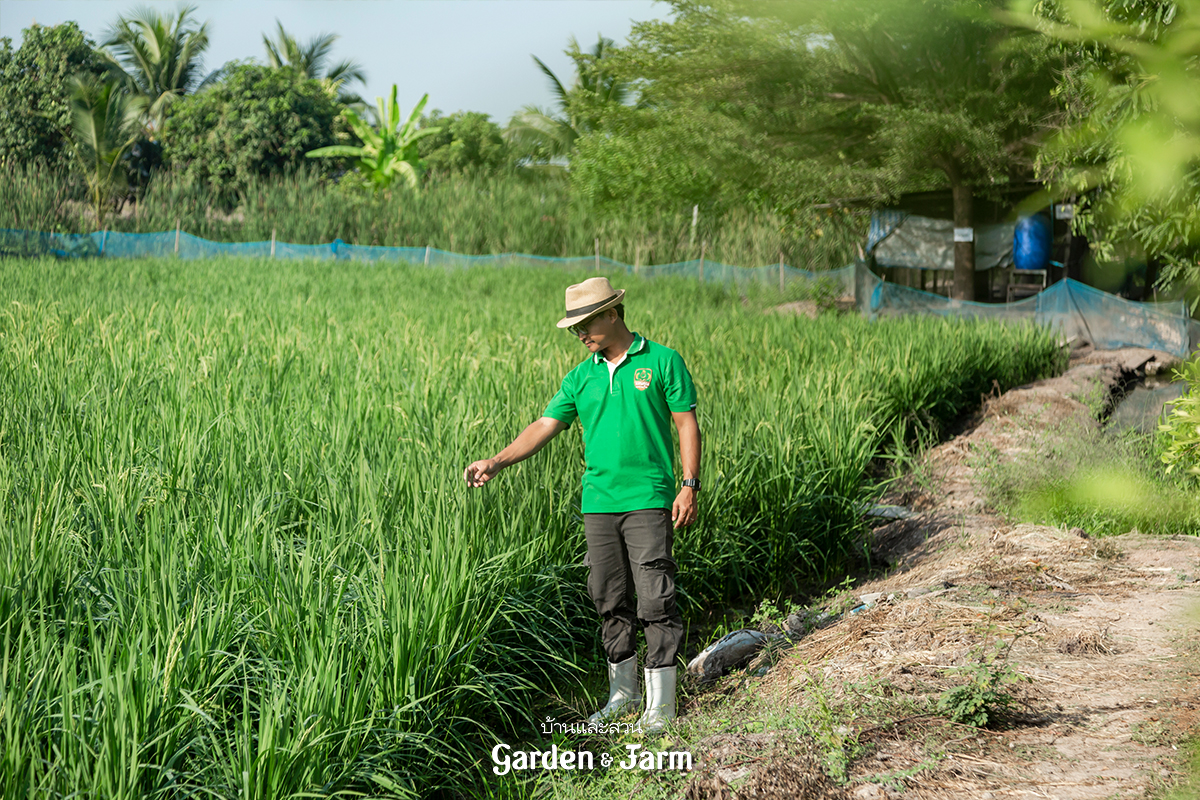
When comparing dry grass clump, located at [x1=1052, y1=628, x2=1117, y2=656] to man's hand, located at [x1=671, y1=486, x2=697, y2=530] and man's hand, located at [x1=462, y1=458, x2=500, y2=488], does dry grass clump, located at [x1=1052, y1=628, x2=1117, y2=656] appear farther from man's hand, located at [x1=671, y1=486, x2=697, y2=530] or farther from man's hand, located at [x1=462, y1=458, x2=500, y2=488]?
man's hand, located at [x1=462, y1=458, x2=500, y2=488]

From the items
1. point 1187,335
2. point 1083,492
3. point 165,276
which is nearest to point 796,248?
point 1187,335

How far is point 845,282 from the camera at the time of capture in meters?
16.8

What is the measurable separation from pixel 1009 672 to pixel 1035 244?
1321 cm

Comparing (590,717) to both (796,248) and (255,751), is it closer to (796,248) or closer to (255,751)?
(255,751)

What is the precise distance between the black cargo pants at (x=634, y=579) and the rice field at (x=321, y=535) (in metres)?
0.34

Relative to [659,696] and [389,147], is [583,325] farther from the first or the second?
[389,147]

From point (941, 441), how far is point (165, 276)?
10.2 metres

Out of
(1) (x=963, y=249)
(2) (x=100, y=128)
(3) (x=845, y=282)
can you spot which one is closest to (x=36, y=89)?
(2) (x=100, y=128)

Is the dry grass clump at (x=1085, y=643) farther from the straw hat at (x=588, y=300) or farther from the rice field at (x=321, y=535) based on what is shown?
the straw hat at (x=588, y=300)

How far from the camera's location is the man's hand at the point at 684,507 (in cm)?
294

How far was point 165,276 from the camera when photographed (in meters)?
12.5

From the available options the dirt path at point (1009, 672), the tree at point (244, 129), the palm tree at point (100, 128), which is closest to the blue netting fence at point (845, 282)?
the palm tree at point (100, 128)

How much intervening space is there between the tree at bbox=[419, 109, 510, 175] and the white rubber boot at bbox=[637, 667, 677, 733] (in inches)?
1102

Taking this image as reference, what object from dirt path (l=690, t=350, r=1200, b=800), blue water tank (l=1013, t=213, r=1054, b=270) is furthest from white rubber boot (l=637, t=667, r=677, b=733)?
blue water tank (l=1013, t=213, r=1054, b=270)
